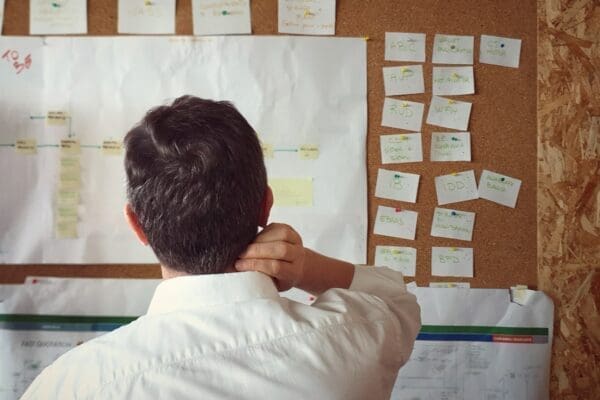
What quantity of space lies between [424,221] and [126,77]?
85 cm

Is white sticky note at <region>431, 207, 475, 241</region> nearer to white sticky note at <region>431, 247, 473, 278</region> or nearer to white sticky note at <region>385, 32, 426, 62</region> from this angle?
white sticky note at <region>431, 247, 473, 278</region>

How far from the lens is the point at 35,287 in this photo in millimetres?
1316

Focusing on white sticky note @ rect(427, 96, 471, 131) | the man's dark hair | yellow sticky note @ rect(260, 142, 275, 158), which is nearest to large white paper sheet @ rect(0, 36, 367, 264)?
yellow sticky note @ rect(260, 142, 275, 158)

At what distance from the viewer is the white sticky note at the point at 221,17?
128 centimetres

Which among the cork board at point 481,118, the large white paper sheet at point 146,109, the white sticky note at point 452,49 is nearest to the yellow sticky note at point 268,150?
the large white paper sheet at point 146,109

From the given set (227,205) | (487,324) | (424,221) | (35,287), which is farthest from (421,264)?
(35,287)

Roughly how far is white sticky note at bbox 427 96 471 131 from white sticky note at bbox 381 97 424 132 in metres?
0.03

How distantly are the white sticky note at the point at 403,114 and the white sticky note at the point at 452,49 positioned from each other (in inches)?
5.1

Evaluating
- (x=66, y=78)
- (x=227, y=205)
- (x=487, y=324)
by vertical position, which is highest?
(x=66, y=78)

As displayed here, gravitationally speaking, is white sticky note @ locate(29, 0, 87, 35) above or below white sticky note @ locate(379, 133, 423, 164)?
above

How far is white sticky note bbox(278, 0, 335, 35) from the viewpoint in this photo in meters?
1.28

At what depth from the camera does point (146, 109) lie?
1305 millimetres

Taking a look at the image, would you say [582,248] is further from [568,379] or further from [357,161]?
[357,161]

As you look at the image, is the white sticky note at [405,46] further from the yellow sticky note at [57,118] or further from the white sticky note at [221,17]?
the yellow sticky note at [57,118]
